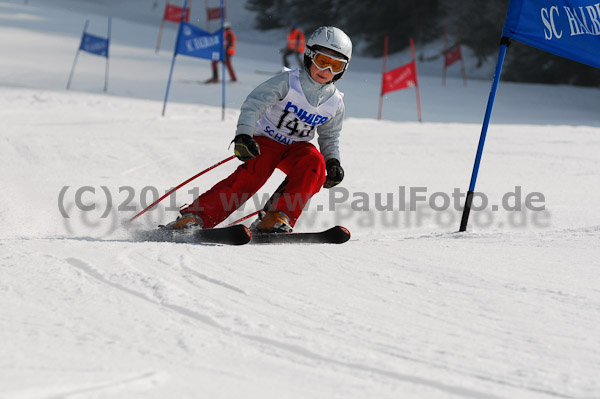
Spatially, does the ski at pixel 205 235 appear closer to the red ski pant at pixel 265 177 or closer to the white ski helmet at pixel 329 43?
the red ski pant at pixel 265 177

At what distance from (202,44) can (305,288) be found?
A: 27.1 feet

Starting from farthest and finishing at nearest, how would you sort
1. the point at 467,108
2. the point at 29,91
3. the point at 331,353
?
the point at 467,108 → the point at 29,91 → the point at 331,353

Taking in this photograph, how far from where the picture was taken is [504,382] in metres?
1.83

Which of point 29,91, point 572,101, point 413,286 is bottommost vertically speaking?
point 413,286

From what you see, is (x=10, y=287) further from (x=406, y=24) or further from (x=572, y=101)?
(x=406, y=24)

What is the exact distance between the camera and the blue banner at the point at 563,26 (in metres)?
4.06

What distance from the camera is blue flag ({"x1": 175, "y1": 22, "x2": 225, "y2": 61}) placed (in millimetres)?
10250

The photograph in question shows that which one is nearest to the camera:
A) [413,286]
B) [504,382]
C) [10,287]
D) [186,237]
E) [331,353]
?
[504,382]

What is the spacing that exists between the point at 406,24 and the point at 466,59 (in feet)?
8.54

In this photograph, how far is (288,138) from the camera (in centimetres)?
421

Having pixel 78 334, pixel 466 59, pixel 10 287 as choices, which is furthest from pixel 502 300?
pixel 466 59

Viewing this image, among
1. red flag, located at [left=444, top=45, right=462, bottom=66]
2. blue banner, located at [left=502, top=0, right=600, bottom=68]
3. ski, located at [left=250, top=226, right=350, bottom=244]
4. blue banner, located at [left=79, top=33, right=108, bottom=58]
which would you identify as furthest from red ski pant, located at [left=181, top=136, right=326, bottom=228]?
red flag, located at [left=444, top=45, right=462, bottom=66]

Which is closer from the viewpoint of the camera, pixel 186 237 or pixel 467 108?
pixel 186 237

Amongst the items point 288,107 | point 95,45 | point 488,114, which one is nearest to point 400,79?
point 95,45
